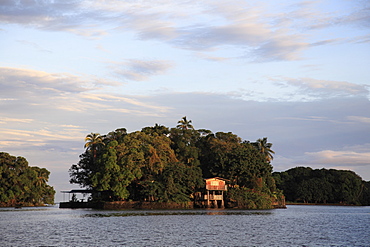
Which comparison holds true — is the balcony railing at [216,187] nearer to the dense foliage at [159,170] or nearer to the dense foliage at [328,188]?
the dense foliage at [159,170]

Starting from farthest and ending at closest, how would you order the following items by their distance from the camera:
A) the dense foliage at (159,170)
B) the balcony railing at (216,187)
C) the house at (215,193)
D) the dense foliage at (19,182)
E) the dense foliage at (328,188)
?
1. the dense foliage at (328,188)
2. the dense foliage at (19,182)
3. the house at (215,193)
4. the balcony railing at (216,187)
5. the dense foliage at (159,170)

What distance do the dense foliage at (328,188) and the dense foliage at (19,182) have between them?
203 feet

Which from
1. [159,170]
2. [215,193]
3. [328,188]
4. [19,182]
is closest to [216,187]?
[215,193]

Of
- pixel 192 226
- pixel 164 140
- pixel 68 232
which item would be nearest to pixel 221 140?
pixel 164 140

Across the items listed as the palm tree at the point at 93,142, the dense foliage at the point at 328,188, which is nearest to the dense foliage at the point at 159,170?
the palm tree at the point at 93,142

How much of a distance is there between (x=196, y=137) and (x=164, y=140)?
56.8 feet

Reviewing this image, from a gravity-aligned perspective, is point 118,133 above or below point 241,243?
above

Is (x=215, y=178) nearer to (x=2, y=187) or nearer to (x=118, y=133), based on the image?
(x=118, y=133)

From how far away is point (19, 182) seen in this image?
359 ft

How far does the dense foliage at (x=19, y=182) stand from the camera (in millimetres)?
107438

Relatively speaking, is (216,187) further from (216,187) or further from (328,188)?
(328,188)

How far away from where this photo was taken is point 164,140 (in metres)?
95.3

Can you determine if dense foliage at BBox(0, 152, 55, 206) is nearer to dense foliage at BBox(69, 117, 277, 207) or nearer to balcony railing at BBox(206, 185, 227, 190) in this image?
dense foliage at BBox(69, 117, 277, 207)

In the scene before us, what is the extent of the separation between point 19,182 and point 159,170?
38686mm
